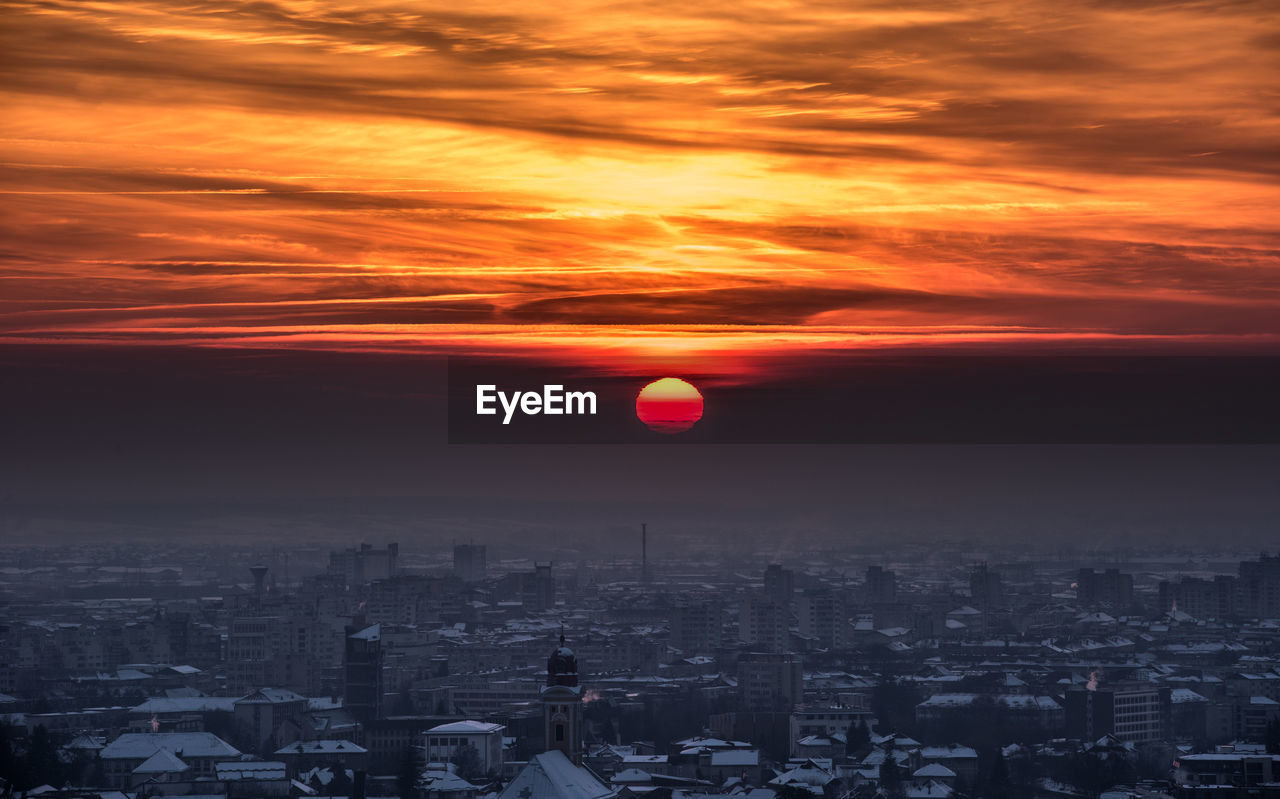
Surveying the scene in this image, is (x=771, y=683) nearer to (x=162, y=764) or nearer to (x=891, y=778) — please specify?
(x=891, y=778)

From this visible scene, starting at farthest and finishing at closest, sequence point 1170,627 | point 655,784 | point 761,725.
→ point 1170,627 < point 761,725 < point 655,784

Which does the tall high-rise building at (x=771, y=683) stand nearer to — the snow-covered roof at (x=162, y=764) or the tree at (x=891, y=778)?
the tree at (x=891, y=778)

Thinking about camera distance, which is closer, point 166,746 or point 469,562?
point 166,746

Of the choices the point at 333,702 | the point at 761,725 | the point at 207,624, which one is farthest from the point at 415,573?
the point at 761,725

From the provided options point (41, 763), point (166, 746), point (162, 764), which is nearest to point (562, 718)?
point (41, 763)

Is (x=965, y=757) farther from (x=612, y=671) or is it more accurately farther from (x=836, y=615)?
(x=836, y=615)
